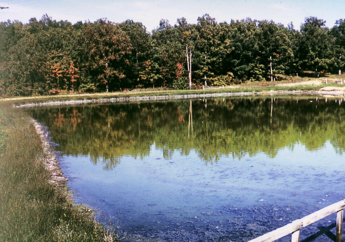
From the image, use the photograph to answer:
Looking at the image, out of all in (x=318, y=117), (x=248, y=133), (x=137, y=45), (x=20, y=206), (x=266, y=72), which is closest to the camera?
(x=20, y=206)

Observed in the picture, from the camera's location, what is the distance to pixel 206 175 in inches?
652

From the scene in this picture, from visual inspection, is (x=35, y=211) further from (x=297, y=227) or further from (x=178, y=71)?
(x=178, y=71)

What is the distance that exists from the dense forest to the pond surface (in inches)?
2445

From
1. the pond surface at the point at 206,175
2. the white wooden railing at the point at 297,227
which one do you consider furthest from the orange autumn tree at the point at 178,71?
the white wooden railing at the point at 297,227

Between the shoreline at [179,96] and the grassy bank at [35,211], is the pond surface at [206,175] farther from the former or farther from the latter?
the shoreline at [179,96]

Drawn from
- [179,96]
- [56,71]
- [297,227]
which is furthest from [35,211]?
[56,71]

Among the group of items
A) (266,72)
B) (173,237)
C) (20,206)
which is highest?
(266,72)

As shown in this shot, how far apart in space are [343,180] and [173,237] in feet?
30.3

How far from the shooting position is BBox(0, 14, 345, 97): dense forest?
89312mm

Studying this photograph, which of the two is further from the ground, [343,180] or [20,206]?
[20,206]

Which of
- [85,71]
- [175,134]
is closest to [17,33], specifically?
[85,71]

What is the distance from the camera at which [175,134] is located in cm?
2852

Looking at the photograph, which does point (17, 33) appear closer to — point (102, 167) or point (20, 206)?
point (102, 167)

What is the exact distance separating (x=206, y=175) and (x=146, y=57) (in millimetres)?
83531
